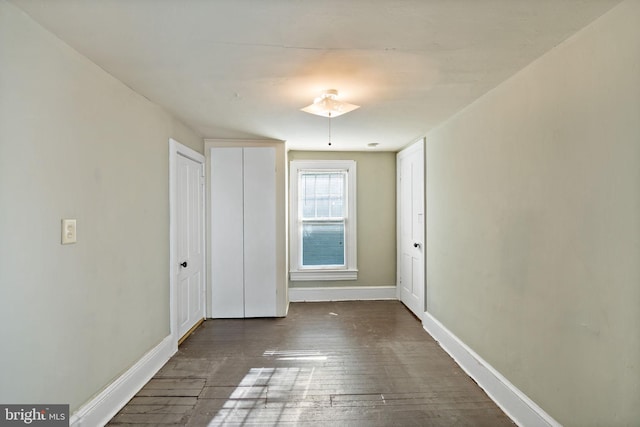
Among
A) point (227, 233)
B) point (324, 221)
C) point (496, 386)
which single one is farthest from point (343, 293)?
point (496, 386)

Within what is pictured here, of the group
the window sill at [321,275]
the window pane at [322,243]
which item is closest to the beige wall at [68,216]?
the window sill at [321,275]

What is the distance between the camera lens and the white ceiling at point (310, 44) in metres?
1.38

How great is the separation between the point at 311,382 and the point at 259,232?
6.35 feet

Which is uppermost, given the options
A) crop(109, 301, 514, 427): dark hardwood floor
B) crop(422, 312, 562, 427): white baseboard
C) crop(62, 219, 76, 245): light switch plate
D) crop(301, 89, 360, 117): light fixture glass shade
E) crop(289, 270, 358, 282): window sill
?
crop(301, 89, 360, 117): light fixture glass shade

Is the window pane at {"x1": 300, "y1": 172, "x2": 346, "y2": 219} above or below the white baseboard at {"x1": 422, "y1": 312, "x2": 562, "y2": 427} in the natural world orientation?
above

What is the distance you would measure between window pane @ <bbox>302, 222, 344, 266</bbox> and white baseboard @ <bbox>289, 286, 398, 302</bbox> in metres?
0.40

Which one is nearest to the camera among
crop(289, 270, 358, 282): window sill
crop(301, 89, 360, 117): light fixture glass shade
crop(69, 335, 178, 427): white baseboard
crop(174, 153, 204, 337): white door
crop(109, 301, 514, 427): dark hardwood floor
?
crop(69, 335, 178, 427): white baseboard

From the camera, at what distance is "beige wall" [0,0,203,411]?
1.41 metres

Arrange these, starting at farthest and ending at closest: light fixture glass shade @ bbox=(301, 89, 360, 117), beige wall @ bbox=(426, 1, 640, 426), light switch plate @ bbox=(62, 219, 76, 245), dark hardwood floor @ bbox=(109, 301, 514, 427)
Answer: light fixture glass shade @ bbox=(301, 89, 360, 117) → dark hardwood floor @ bbox=(109, 301, 514, 427) → light switch plate @ bbox=(62, 219, 76, 245) → beige wall @ bbox=(426, 1, 640, 426)

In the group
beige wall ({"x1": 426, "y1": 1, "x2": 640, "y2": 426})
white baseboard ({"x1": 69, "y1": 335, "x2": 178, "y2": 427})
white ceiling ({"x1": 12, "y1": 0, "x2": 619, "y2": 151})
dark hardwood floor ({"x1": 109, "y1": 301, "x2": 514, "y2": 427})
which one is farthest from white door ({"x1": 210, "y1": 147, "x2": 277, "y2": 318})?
beige wall ({"x1": 426, "y1": 1, "x2": 640, "y2": 426})

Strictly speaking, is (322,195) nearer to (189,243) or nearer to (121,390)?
(189,243)

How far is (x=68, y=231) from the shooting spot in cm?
171

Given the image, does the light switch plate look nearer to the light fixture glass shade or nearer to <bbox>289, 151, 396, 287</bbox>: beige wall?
the light fixture glass shade

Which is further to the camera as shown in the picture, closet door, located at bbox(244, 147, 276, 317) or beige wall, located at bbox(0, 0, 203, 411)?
closet door, located at bbox(244, 147, 276, 317)
